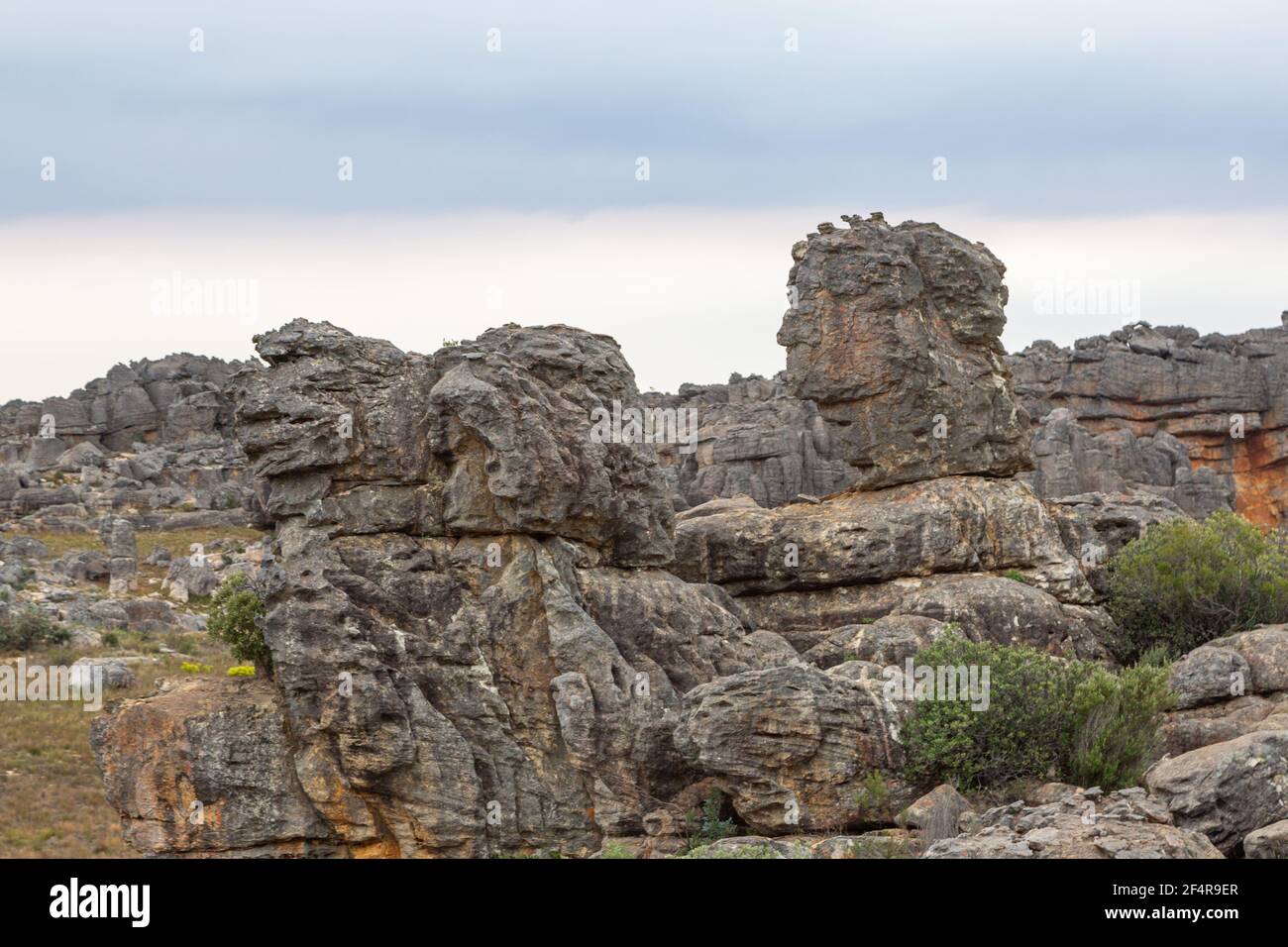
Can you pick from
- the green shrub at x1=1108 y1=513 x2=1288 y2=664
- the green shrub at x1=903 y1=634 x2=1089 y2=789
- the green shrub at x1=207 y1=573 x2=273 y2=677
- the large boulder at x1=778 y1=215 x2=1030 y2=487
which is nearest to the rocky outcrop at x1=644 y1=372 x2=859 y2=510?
the large boulder at x1=778 y1=215 x2=1030 y2=487

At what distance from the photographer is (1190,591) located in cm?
→ 3606

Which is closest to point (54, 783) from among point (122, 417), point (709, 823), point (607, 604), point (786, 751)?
point (607, 604)

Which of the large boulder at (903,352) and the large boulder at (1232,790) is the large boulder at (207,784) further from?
the large boulder at (903,352)

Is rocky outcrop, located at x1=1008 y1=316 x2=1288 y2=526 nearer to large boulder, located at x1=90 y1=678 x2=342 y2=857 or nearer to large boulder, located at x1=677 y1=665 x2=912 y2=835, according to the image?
large boulder, located at x1=677 y1=665 x2=912 y2=835

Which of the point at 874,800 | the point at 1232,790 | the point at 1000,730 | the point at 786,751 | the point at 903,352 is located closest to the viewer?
the point at 1232,790

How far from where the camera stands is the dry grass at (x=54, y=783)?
43312 mm

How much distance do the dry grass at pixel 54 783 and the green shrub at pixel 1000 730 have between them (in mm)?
21653

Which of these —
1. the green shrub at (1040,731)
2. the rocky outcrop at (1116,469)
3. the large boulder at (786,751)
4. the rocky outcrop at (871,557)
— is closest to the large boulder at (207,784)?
the large boulder at (786,751)

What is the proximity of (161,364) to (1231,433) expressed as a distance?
91007 millimetres

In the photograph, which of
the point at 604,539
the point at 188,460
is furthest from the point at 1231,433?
the point at 604,539

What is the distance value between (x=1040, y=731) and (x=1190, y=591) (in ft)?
35.9

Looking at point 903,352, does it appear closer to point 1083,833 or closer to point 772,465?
point 1083,833
